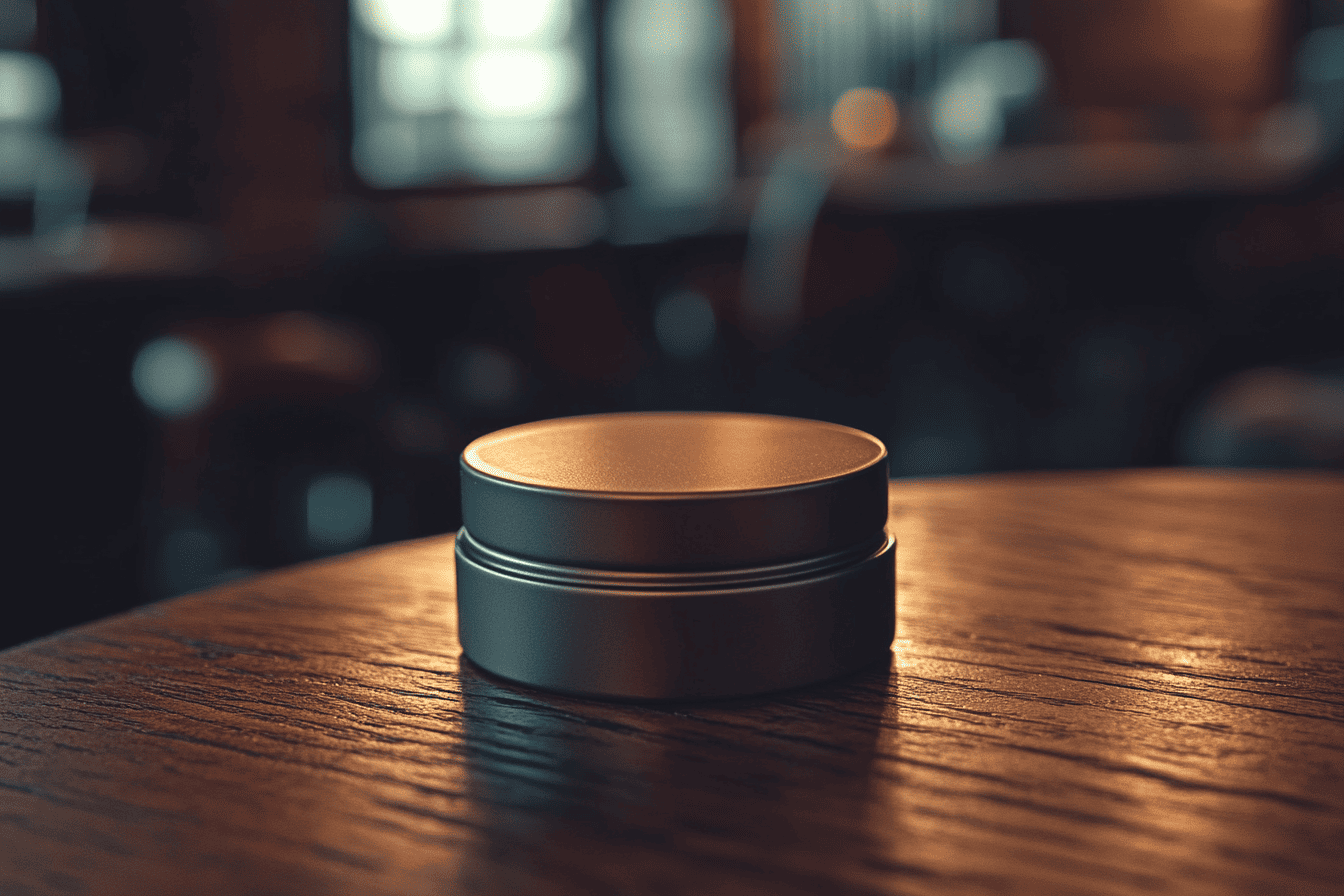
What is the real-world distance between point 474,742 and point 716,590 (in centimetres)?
10

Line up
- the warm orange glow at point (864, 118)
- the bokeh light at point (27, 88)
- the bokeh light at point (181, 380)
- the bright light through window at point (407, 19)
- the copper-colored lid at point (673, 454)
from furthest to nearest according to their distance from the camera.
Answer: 1. the warm orange glow at point (864, 118)
2. the bright light through window at point (407, 19)
3. the bokeh light at point (27, 88)
4. the bokeh light at point (181, 380)
5. the copper-colored lid at point (673, 454)

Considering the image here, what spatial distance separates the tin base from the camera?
0.45m

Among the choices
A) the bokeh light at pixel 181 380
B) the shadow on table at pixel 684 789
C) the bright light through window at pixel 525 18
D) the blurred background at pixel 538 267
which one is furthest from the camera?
the bright light through window at pixel 525 18

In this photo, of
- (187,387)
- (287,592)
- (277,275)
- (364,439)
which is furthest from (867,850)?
(277,275)

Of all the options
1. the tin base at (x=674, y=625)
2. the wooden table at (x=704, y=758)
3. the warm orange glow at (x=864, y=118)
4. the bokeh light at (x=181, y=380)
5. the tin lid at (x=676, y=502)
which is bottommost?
the bokeh light at (x=181, y=380)

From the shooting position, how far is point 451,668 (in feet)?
1.70

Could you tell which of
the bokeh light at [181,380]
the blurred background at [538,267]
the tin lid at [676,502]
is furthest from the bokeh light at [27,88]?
the tin lid at [676,502]

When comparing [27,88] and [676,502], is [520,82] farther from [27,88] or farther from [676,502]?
[676,502]

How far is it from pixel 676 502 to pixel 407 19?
17.3 ft

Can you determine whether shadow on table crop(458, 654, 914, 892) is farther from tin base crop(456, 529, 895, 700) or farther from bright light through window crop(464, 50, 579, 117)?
bright light through window crop(464, 50, 579, 117)

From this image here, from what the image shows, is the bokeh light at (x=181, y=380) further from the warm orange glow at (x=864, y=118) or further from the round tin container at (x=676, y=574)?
the warm orange glow at (x=864, y=118)

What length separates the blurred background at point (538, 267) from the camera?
2.31 metres

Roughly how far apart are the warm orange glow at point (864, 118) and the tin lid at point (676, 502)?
443 cm

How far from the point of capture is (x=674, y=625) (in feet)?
1.46
